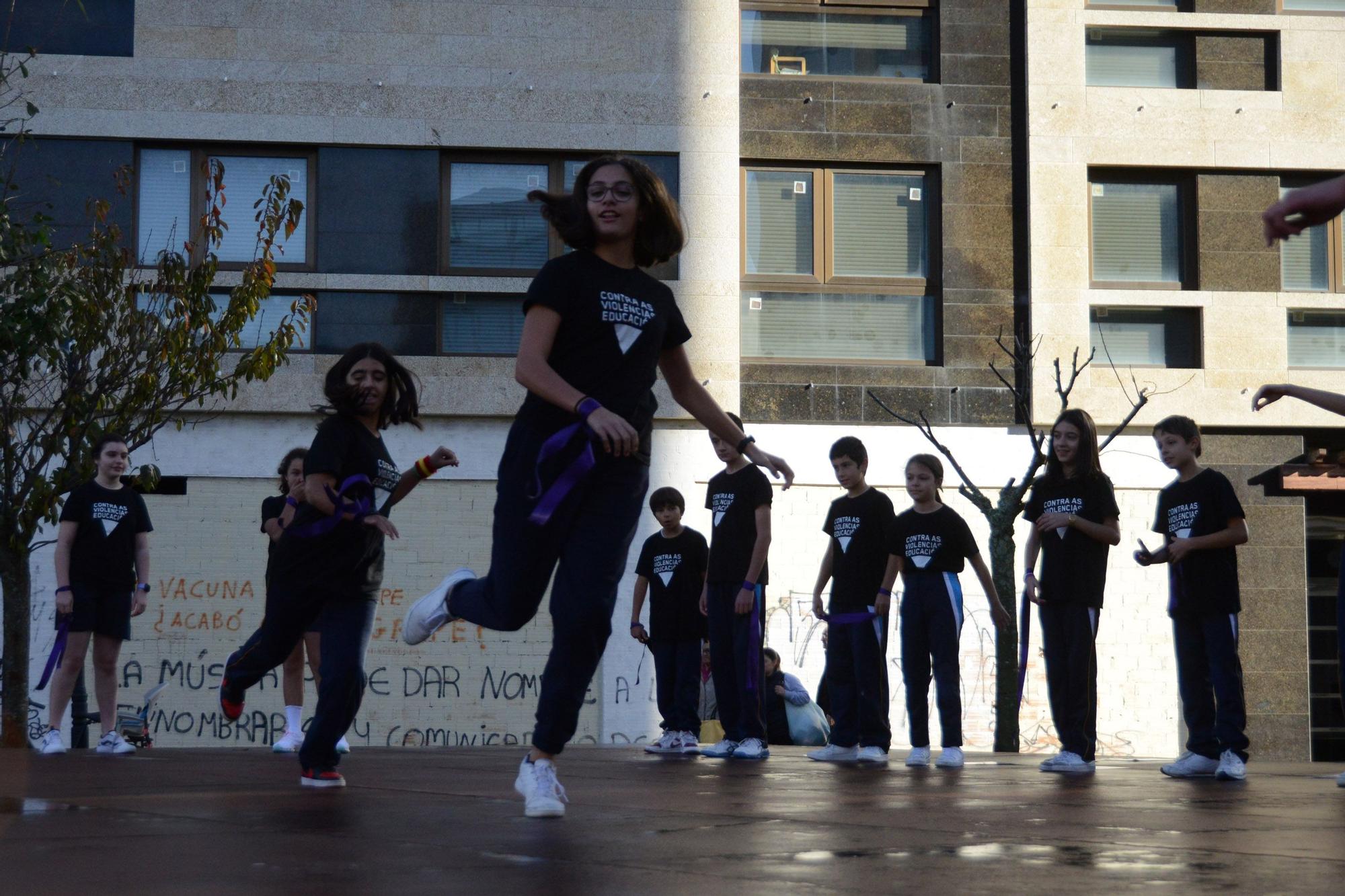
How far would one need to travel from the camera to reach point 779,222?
17.2 m

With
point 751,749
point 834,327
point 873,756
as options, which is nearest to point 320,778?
point 751,749

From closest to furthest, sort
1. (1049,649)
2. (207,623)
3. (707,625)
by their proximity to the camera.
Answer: (1049,649)
(707,625)
(207,623)

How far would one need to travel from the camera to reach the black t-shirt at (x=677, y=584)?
10.5 metres

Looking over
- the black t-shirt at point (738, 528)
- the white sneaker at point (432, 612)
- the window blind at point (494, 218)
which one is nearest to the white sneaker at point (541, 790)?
the white sneaker at point (432, 612)

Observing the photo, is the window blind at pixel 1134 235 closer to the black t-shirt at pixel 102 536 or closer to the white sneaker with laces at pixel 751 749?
the white sneaker with laces at pixel 751 749

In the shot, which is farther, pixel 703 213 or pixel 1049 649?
pixel 703 213

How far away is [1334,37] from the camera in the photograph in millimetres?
17500

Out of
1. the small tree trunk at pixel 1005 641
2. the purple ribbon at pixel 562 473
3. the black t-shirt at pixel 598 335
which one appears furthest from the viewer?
the small tree trunk at pixel 1005 641

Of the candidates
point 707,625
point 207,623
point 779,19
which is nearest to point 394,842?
point 707,625

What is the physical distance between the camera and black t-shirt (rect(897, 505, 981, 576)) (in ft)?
30.6

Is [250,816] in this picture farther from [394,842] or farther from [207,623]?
[207,623]

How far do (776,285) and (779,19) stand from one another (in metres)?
2.96

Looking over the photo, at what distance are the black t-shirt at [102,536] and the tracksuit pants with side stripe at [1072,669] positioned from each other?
5928 millimetres

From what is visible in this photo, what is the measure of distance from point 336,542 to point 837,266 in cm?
1171
